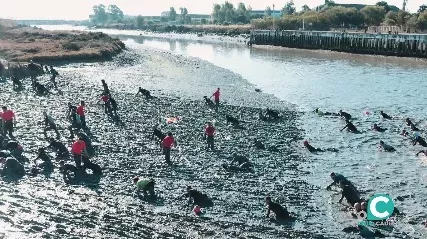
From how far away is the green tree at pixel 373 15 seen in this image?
124m

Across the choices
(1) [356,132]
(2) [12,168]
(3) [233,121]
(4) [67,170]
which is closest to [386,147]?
(1) [356,132]

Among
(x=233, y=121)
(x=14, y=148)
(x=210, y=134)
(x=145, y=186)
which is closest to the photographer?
(x=145, y=186)

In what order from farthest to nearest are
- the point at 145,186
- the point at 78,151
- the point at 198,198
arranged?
the point at 78,151 < the point at 145,186 < the point at 198,198

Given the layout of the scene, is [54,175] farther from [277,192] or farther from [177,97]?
[177,97]

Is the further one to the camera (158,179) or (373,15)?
(373,15)

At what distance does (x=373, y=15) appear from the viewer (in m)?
124

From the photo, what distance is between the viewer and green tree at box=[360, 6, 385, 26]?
406 ft

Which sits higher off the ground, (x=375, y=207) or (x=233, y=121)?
(x=233, y=121)

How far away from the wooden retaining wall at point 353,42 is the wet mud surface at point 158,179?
43.1 metres

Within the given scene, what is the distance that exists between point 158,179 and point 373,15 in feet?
385

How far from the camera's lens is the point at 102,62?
63.1m

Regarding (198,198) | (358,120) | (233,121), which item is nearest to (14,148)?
(198,198)

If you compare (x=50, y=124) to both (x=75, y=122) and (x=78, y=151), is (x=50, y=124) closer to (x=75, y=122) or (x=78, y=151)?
(x=75, y=122)

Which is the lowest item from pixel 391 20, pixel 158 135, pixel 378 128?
pixel 378 128
